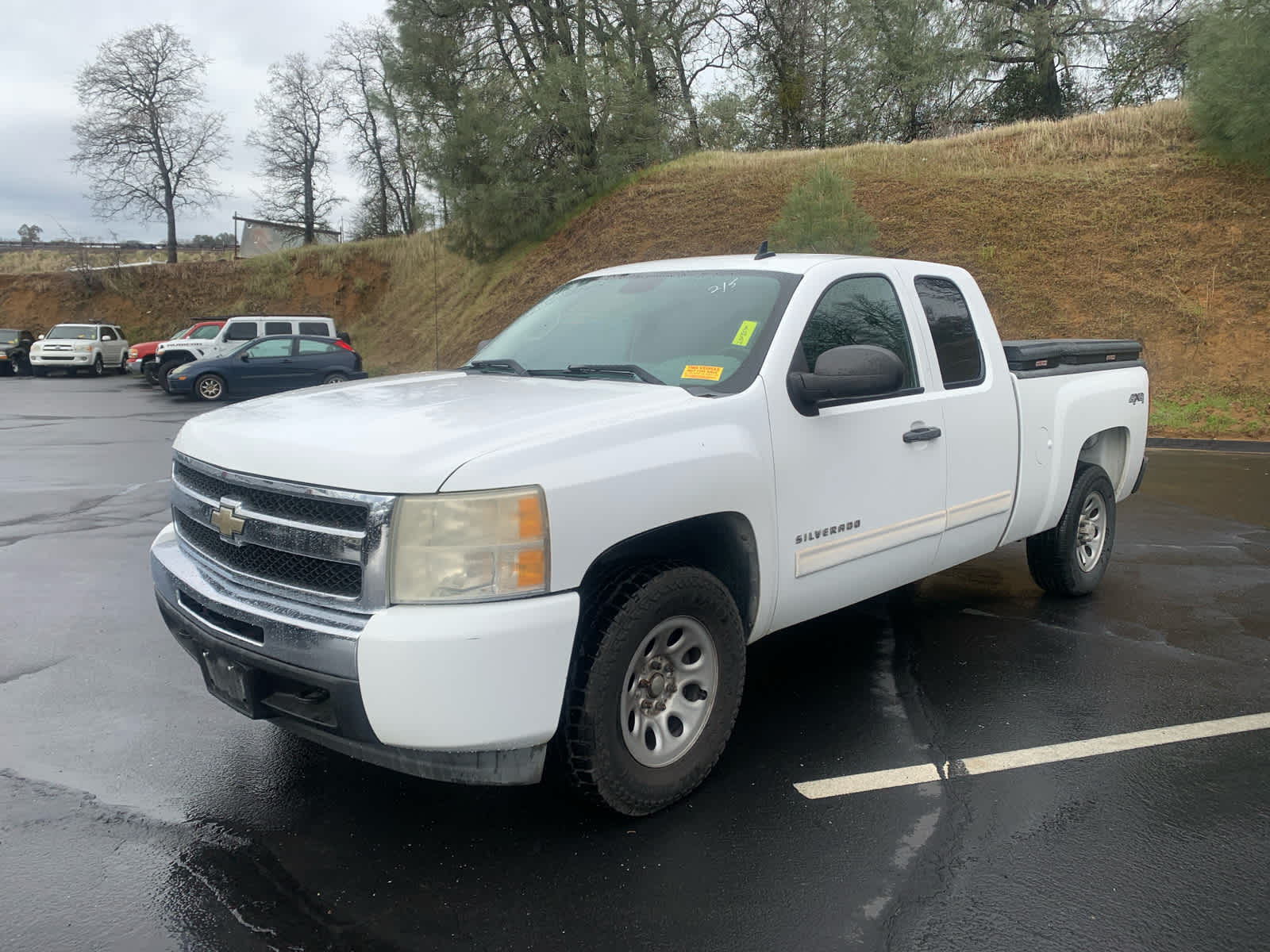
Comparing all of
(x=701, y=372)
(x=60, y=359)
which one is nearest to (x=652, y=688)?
(x=701, y=372)

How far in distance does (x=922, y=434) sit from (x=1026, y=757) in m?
1.34

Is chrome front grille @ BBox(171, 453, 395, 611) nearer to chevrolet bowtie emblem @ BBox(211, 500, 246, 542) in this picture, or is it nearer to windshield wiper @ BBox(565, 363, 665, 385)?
chevrolet bowtie emblem @ BBox(211, 500, 246, 542)

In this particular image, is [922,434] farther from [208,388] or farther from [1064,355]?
[208,388]

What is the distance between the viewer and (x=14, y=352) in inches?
1341

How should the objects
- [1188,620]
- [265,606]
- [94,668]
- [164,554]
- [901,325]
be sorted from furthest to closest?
[1188,620]
[94,668]
[901,325]
[164,554]
[265,606]

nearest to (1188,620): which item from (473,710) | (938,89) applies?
(473,710)

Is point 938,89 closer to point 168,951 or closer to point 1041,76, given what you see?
point 1041,76

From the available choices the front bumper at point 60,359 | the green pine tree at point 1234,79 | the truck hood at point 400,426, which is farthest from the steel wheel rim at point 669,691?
the front bumper at point 60,359

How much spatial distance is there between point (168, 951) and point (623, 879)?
4.06 feet

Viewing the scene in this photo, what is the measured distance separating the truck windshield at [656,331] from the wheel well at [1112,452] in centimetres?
296

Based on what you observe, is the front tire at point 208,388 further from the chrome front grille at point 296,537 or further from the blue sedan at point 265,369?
the chrome front grille at point 296,537

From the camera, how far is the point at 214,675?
3.15 m

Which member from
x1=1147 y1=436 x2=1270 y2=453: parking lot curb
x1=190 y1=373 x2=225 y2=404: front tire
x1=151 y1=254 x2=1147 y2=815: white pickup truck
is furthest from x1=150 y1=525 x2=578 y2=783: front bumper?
x1=190 y1=373 x2=225 y2=404: front tire

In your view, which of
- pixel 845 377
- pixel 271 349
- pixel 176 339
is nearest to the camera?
pixel 845 377
